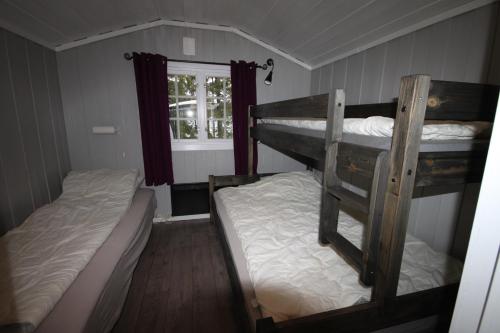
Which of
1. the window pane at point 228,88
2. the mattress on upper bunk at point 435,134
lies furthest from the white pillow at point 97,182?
the mattress on upper bunk at point 435,134

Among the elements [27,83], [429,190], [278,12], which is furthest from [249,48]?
[429,190]

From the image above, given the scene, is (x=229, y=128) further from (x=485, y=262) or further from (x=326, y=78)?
(x=485, y=262)

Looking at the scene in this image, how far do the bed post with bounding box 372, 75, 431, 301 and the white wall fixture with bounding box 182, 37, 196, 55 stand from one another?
2678mm

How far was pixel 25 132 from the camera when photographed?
6.75ft

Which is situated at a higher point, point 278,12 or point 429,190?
point 278,12

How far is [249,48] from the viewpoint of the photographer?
3047 millimetres

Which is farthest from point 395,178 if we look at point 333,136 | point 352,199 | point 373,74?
point 373,74

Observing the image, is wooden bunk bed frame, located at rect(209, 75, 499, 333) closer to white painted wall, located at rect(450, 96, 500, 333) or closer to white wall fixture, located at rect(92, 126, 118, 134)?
white painted wall, located at rect(450, 96, 500, 333)

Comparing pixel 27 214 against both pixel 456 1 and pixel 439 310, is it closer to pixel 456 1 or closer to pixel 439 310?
pixel 439 310

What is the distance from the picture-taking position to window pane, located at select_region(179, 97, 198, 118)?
303 cm

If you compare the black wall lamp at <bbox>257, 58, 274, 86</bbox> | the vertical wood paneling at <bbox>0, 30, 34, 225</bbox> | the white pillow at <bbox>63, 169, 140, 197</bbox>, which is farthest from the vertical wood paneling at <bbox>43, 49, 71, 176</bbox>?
the black wall lamp at <bbox>257, 58, 274, 86</bbox>

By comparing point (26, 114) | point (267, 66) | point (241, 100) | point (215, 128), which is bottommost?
point (215, 128)

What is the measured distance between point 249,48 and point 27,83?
2.40 m

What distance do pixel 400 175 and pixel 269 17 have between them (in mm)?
2282
